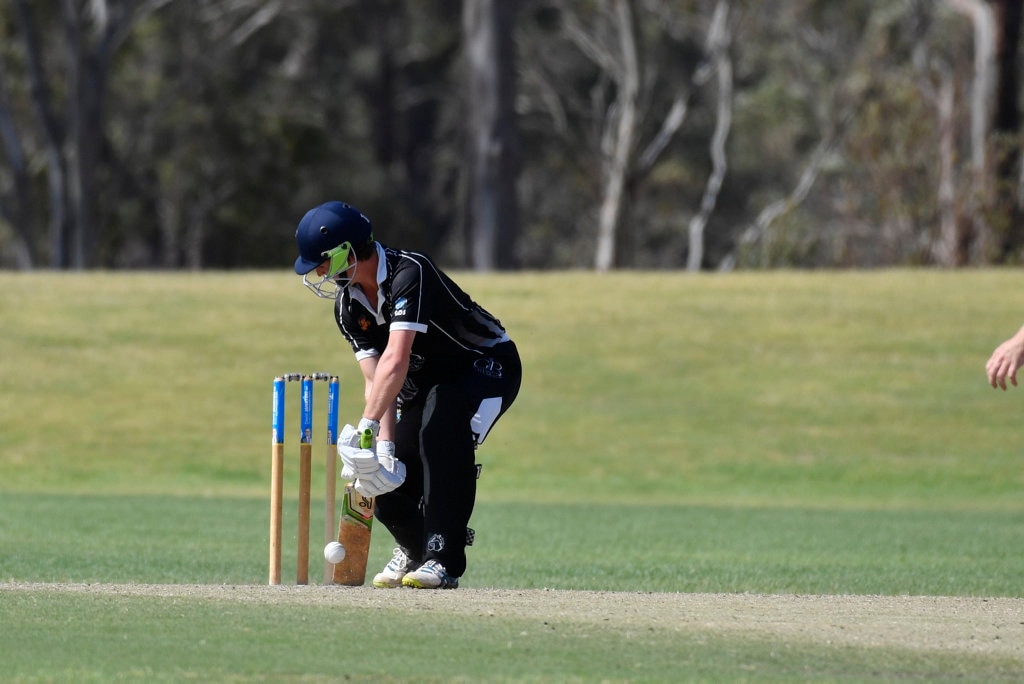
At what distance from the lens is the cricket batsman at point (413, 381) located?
844cm

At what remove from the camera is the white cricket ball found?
9.02 metres

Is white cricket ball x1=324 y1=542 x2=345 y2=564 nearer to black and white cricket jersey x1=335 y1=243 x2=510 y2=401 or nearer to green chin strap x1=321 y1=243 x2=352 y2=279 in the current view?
black and white cricket jersey x1=335 y1=243 x2=510 y2=401

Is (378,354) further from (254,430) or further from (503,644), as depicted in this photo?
(254,430)

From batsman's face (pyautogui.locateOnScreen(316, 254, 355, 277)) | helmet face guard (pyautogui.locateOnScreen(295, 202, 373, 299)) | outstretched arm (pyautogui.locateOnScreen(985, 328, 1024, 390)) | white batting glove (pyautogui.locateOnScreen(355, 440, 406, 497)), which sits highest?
helmet face guard (pyautogui.locateOnScreen(295, 202, 373, 299))

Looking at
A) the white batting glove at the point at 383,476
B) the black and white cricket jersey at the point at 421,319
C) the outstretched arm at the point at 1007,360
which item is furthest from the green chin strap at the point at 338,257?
the outstretched arm at the point at 1007,360

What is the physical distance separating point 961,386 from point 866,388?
1.26 meters

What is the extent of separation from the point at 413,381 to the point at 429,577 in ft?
3.11

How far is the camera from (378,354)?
8.88 meters

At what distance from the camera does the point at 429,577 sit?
8781 millimetres

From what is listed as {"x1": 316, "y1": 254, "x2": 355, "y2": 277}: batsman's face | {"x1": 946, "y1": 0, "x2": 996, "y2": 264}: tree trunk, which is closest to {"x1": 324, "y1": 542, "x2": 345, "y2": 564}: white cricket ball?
{"x1": 316, "y1": 254, "x2": 355, "y2": 277}: batsman's face

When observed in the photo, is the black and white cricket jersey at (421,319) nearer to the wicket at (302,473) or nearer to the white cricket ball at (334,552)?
the wicket at (302,473)

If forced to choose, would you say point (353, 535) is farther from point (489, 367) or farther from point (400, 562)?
point (489, 367)

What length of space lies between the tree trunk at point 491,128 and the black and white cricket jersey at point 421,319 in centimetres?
2562

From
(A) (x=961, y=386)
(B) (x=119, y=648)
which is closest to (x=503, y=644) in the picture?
(B) (x=119, y=648)
